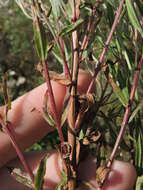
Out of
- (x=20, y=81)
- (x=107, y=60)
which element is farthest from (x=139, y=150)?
(x=20, y=81)

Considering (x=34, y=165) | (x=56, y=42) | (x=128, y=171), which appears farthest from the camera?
(x=34, y=165)

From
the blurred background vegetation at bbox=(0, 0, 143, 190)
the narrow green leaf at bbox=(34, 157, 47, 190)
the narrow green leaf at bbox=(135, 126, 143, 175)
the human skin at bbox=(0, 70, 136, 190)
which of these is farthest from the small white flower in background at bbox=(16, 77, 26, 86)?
the narrow green leaf at bbox=(34, 157, 47, 190)

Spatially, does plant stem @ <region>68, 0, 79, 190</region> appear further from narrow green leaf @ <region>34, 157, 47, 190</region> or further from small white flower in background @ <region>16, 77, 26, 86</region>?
small white flower in background @ <region>16, 77, 26, 86</region>

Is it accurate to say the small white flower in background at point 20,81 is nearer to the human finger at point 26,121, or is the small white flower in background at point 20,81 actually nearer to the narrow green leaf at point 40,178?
the human finger at point 26,121

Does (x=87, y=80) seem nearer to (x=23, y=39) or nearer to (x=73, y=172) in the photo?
(x=73, y=172)

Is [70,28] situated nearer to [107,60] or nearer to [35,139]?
[107,60]

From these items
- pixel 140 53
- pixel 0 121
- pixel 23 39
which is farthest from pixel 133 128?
pixel 23 39
